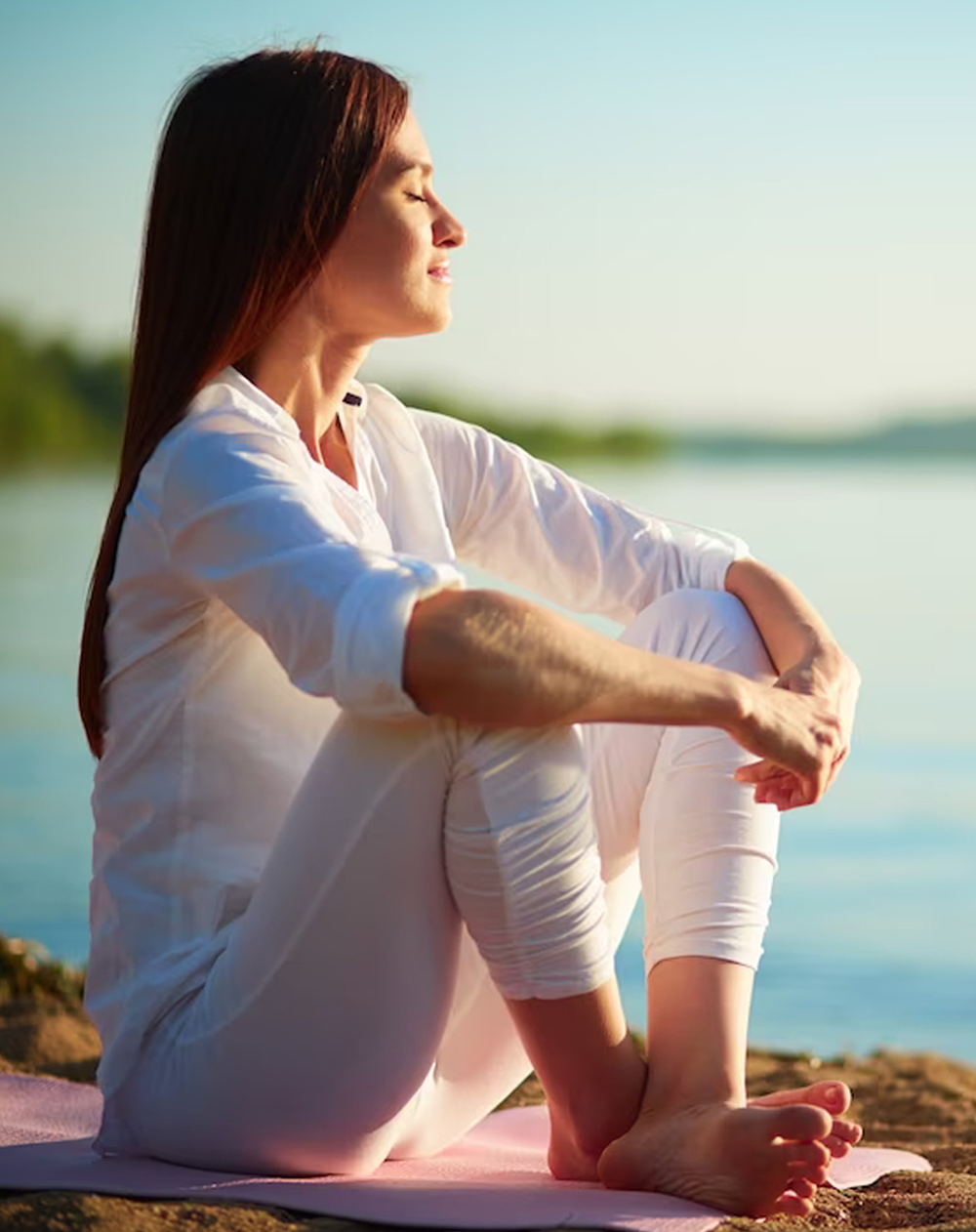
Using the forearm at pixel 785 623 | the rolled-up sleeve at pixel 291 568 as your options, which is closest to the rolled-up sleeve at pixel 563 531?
the forearm at pixel 785 623

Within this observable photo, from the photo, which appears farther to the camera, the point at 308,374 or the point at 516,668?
the point at 308,374

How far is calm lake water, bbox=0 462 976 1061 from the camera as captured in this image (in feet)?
14.2

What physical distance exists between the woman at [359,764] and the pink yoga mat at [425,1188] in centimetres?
3

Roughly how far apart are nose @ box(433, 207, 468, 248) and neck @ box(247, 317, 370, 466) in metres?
0.13

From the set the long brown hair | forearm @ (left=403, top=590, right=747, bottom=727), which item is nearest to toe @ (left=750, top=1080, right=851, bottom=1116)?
forearm @ (left=403, top=590, right=747, bottom=727)

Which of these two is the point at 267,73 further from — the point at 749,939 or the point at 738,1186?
the point at 738,1186

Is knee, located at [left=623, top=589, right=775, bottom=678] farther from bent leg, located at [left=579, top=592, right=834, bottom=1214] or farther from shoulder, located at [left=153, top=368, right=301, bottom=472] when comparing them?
shoulder, located at [left=153, top=368, right=301, bottom=472]

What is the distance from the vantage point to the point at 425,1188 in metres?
1.75

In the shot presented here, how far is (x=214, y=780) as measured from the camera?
175 centimetres

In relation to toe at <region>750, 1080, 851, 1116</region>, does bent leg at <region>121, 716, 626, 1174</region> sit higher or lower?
higher

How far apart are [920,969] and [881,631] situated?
4.62 meters

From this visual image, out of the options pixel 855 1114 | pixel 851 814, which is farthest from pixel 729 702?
pixel 851 814

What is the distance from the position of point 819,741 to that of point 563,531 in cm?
51

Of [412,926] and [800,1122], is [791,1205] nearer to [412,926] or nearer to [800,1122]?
[800,1122]
